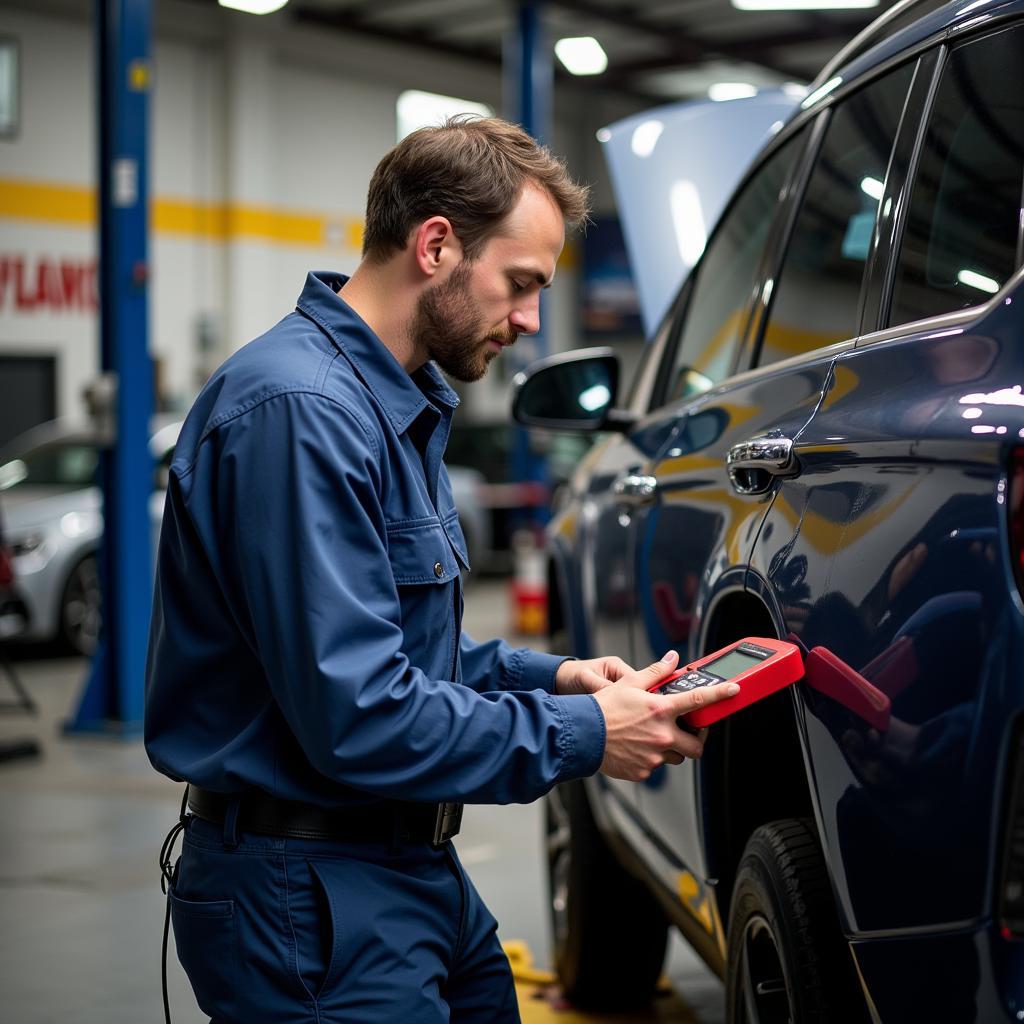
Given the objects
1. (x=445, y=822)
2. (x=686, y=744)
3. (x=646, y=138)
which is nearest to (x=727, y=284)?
(x=646, y=138)

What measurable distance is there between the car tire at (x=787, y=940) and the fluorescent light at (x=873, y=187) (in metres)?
0.94

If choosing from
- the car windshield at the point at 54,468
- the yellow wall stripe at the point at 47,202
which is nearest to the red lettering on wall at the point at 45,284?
the yellow wall stripe at the point at 47,202

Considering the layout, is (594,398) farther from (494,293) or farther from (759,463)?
(494,293)

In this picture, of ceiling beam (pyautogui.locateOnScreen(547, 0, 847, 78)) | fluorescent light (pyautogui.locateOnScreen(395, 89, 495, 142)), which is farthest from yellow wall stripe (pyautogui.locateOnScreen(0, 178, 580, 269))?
ceiling beam (pyautogui.locateOnScreen(547, 0, 847, 78))

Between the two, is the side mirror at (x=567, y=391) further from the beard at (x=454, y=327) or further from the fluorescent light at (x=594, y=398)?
the beard at (x=454, y=327)

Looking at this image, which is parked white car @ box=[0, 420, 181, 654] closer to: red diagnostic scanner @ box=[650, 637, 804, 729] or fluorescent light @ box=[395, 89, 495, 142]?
red diagnostic scanner @ box=[650, 637, 804, 729]

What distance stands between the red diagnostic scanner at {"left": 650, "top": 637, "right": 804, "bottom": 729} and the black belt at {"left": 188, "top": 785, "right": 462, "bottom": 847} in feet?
1.18

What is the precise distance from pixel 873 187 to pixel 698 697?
2.89ft

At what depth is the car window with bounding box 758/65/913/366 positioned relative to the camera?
88.4 inches

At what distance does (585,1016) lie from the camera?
368cm

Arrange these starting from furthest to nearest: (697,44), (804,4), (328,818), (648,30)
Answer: (697,44) < (648,30) < (804,4) < (328,818)

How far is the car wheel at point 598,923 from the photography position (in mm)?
3523

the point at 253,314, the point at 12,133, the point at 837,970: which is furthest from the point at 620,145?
the point at 253,314

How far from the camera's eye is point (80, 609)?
32.2 feet
